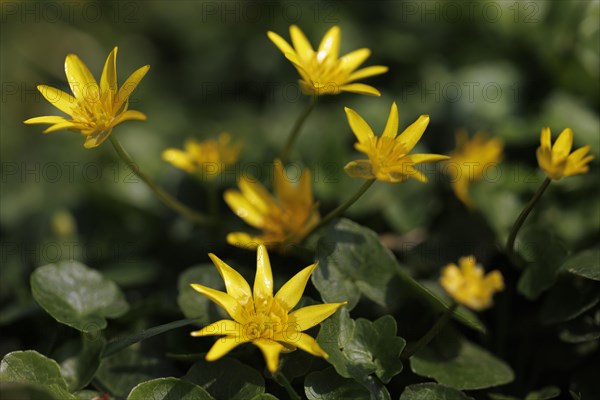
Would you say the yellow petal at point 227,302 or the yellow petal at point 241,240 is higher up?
the yellow petal at point 227,302

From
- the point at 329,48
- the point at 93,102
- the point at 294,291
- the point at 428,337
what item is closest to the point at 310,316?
the point at 294,291

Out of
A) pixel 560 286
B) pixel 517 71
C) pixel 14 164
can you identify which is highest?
pixel 517 71

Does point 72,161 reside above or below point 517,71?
below

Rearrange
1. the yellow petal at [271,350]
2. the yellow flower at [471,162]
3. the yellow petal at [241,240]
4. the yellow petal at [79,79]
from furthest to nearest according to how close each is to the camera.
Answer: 1. the yellow flower at [471,162]
2. the yellow petal at [241,240]
3. the yellow petal at [79,79]
4. the yellow petal at [271,350]

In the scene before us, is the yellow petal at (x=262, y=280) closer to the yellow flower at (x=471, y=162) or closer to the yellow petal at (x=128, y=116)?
the yellow petal at (x=128, y=116)

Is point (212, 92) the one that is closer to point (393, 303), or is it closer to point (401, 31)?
point (401, 31)

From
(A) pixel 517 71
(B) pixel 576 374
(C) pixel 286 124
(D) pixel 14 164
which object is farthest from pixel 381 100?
(D) pixel 14 164

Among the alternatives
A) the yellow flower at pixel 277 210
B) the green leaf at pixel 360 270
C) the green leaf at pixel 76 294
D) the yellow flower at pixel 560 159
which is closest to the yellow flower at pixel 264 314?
the green leaf at pixel 360 270

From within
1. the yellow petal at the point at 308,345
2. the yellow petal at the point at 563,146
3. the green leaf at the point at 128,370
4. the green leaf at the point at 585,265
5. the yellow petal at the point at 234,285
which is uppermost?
the yellow petal at the point at 563,146
